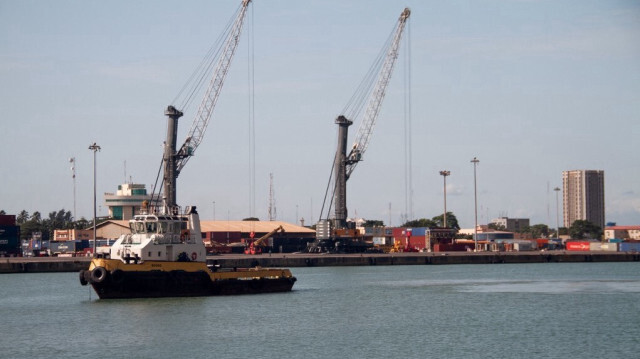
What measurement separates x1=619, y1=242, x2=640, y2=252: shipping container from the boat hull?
12546 centimetres

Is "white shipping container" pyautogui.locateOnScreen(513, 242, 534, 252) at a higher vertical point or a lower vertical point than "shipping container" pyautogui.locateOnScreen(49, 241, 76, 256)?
lower

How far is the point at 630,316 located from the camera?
204 feet

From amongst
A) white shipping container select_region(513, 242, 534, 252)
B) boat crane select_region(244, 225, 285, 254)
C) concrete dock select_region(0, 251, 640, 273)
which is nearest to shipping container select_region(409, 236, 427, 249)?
white shipping container select_region(513, 242, 534, 252)

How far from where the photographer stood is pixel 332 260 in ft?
451

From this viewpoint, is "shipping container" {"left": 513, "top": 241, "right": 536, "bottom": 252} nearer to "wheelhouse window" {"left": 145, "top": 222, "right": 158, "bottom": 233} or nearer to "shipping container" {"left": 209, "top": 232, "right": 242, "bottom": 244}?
"shipping container" {"left": 209, "top": 232, "right": 242, "bottom": 244}

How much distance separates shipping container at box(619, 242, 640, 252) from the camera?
180 metres

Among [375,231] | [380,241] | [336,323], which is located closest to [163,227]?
[336,323]

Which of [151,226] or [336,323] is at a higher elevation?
[151,226]

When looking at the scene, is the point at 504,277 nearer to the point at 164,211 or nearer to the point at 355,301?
the point at 355,301

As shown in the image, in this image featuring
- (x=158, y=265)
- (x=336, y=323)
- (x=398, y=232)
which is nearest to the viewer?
(x=336, y=323)

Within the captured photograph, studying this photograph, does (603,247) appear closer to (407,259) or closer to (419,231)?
(419,231)

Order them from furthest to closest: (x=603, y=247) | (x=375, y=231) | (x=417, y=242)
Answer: (x=375, y=231) → (x=603, y=247) → (x=417, y=242)

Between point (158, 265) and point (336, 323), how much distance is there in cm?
1558

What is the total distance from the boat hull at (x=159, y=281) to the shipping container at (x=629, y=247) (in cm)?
12546
